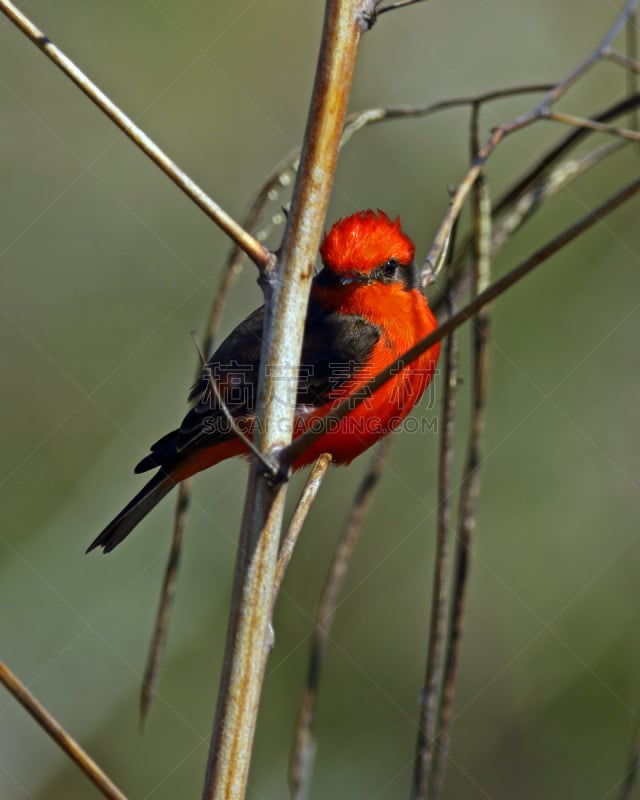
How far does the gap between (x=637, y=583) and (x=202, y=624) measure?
231cm

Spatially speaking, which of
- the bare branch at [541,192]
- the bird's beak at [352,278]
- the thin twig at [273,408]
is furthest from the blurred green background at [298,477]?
the thin twig at [273,408]

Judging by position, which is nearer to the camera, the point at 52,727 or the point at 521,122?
the point at 52,727

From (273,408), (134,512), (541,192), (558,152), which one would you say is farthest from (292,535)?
(134,512)

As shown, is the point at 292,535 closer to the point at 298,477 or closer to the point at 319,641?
the point at 319,641

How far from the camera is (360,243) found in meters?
4.12

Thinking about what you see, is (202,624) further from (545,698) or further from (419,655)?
(545,698)

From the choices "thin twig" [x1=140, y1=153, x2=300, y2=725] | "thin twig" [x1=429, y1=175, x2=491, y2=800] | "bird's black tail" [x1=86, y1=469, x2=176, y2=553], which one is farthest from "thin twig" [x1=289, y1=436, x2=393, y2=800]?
"bird's black tail" [x1=86, y1=469, x2=176, y2=553]

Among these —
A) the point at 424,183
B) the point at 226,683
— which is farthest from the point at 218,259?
the point at 226,683

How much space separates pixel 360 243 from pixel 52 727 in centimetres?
283

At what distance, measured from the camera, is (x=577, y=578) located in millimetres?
5195

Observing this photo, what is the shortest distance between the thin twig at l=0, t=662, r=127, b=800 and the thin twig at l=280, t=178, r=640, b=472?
608 mm

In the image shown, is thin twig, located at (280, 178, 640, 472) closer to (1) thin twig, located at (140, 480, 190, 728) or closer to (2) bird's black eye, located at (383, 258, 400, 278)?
(1) thin twig, located at (140, 480, 190, 728)

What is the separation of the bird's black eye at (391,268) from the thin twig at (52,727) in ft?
9.42

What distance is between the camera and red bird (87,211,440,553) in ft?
12.7
